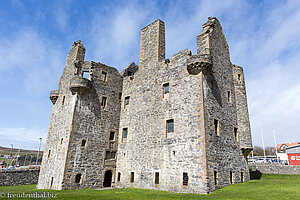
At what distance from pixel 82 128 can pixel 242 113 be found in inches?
684

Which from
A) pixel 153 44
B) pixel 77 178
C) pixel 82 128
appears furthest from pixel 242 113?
pixel 77 178

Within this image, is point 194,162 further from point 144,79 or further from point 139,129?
point 144,79

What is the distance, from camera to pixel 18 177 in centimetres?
2847

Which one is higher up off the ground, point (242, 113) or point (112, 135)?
point (242, 113)

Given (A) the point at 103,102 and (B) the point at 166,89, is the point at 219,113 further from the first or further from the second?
(A) the point at 103,102

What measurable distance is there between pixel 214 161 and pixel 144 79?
1164 cm

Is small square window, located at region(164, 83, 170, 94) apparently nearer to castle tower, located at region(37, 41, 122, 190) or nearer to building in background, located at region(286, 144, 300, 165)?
castle tower, located at region(37, 41, 122, 190)

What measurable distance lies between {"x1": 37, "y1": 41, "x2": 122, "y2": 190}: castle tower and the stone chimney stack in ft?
15.6

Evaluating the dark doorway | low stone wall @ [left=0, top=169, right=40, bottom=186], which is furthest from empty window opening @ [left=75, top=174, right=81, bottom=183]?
low stone wall @ [left=0, top=169, right=40, bottom=186]

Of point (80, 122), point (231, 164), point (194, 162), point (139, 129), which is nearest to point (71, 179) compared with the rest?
point (80, 122)

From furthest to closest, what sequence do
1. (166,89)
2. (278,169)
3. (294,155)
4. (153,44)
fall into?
(294,155) < (278,169) < (153,44) < (166,89)

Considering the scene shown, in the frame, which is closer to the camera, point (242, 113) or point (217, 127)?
point (217, 127)

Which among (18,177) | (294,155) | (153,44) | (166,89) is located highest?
(153,44)

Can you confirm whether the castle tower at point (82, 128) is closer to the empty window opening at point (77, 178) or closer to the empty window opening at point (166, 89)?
the empty window opening at point (77, 178)
